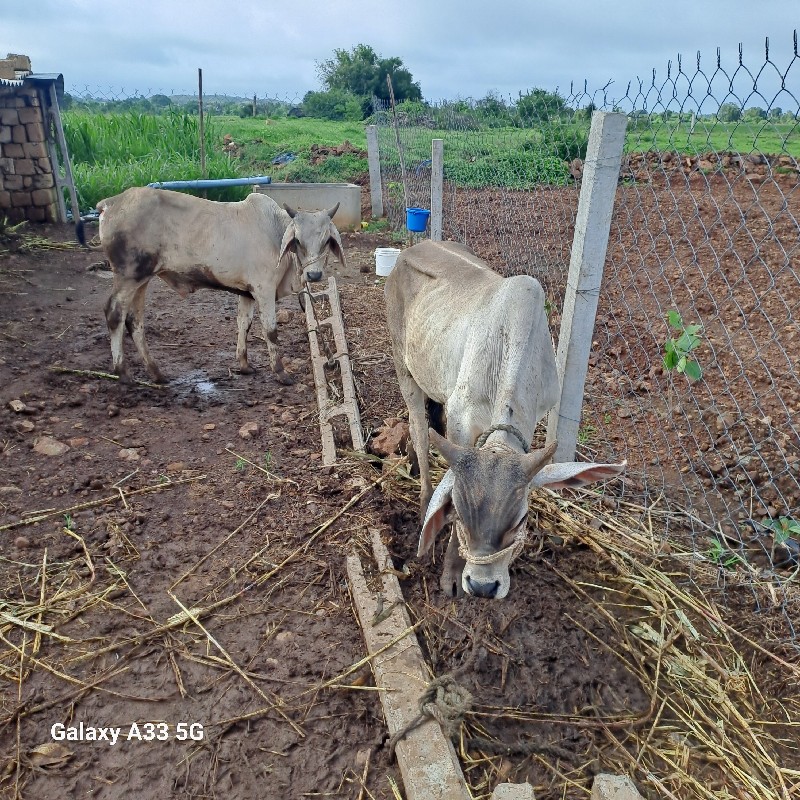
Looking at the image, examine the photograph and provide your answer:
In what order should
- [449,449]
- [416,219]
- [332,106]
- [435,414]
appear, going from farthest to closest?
[332,106], [416,219], [435,414], [449,449]

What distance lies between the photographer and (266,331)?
6203 millimetres

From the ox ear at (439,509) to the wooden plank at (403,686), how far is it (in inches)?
19.1

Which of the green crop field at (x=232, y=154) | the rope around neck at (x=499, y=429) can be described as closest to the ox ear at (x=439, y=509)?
the rope around neck at (x=499, y=429)

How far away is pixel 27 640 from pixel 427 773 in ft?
6.31

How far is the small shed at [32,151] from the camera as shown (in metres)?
10.2

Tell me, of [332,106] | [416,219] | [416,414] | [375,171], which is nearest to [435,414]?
[416,414]

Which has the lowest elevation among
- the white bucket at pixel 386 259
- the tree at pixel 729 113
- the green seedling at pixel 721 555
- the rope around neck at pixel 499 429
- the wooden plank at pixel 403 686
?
the wooden plank at pixel 403 686

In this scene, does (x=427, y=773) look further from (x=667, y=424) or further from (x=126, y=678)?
(x=667, y=424)

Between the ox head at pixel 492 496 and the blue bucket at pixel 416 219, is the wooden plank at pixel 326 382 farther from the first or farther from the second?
the ox head at pixel 492 496

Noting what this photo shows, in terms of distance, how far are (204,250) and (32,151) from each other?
250 inches

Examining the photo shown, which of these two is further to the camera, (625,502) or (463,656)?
(625,502)

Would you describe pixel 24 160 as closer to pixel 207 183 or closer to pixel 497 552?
pixel 207 183

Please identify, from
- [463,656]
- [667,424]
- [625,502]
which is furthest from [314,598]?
[667,424]

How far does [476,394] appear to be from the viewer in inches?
124
